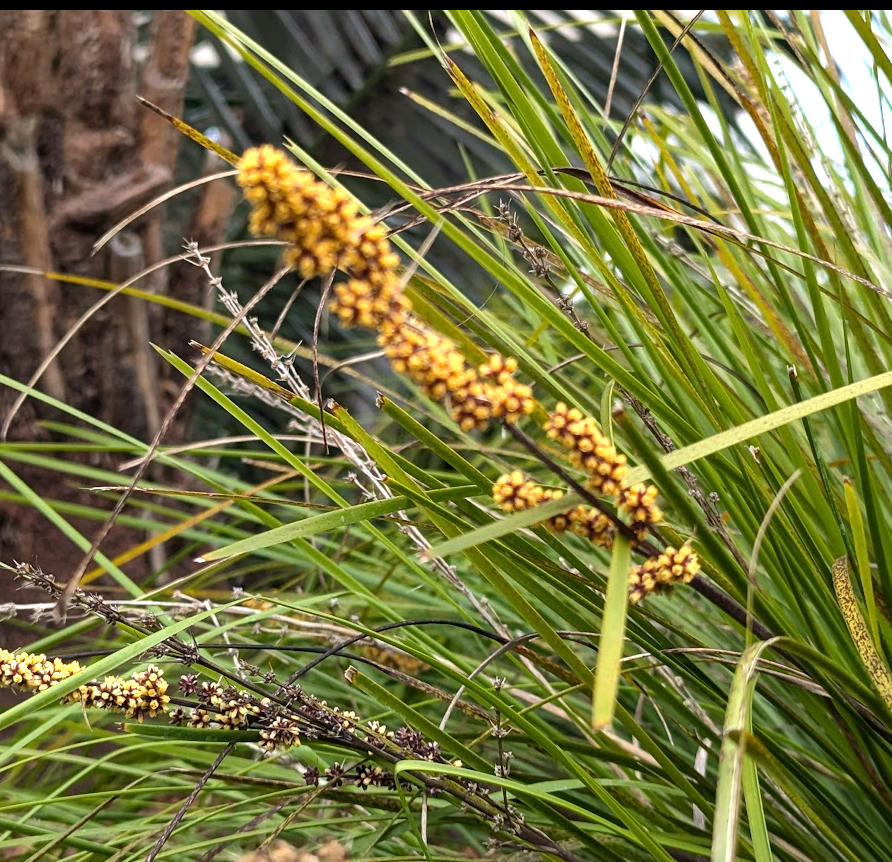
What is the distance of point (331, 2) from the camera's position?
0.40 meters

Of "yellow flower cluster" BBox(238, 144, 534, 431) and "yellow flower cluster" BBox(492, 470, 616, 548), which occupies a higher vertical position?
"yellow flower cluster" BBox(238, 144, 534, 431)

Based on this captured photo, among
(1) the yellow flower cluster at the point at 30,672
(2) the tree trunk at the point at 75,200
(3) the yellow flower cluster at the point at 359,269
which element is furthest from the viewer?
(2) the tree trunk at the point at 75,200

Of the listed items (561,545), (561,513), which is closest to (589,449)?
(561,513)

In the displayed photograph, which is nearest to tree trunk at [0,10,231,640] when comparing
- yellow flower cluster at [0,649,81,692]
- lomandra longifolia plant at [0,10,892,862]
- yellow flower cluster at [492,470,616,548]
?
lomandra longifolia plant at [0,10,892,862]

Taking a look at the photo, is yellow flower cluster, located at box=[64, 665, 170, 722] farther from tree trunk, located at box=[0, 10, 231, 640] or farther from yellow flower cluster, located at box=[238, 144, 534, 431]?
tree trunk, located at box=[0, 10, 231, 640]

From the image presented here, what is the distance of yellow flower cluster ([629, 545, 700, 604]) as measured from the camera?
0.33m

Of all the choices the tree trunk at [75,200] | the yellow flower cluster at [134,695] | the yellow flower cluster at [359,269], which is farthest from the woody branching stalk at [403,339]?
the tree trunk at [75,200]

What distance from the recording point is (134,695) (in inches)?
16.3

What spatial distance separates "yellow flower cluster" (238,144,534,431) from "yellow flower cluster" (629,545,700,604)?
0.27ft

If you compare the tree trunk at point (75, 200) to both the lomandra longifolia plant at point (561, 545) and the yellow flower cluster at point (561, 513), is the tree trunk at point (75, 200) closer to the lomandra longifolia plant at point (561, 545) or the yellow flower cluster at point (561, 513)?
the lomandra longifolia plant at point (561, 545)

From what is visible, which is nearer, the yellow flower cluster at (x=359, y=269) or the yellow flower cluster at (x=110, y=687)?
the yellow flower cluster at (x=359, y=269)

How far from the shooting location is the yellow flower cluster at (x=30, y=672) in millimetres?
398

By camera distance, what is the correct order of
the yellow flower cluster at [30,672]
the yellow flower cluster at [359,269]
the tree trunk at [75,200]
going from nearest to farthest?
the yellow flower cluster at [359,269]
the yellow flower cluster at [30,672]
the tree trunk at [75,200]

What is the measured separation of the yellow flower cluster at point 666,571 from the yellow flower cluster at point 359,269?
0.27 feet
